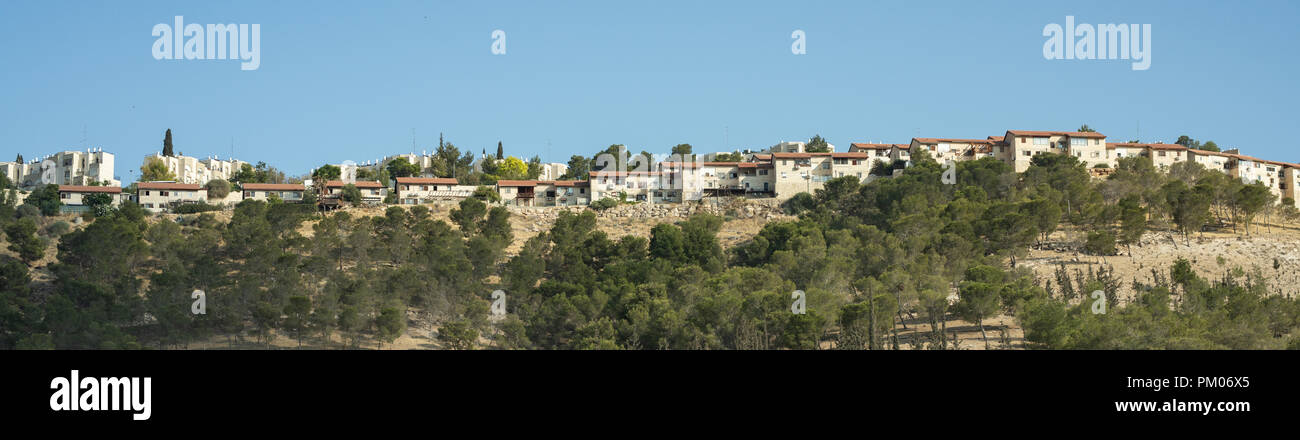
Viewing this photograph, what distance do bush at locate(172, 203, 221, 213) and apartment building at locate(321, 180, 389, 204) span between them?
790 centimetres

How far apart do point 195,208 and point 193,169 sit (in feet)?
137

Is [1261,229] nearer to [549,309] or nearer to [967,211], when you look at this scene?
[967,211]

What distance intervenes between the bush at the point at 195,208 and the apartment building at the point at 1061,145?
187ft

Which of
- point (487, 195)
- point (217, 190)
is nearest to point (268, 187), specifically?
point (217, 190)

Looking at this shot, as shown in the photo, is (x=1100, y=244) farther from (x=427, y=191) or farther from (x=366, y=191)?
(x=366, y=191)

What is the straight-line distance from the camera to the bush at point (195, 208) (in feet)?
281

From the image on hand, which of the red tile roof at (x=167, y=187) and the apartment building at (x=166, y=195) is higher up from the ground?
the red tile roof at (x=167, y=187)

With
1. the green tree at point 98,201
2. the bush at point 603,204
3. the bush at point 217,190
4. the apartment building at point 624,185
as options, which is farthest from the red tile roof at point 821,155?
the green tree at point 98,201

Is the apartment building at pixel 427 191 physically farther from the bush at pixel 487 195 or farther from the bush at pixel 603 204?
the bush at pixel 603 204

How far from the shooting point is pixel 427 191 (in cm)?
9306

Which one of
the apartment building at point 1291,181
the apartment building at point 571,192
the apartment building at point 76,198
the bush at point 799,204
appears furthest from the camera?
the apartment building at point 571,192

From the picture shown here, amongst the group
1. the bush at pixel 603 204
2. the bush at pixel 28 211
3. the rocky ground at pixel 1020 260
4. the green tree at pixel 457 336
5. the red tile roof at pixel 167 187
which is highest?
the red tile roof at pixel 167 187
